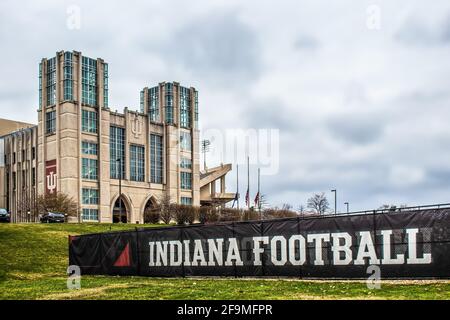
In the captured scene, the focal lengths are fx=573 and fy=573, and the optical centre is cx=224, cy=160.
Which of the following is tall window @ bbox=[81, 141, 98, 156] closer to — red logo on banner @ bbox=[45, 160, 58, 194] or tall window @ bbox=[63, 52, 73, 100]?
red logo on banner @ bbox=[45, 160, 58, 194]

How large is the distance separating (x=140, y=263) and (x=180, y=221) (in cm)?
7039

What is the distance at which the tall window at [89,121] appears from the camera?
309 ft

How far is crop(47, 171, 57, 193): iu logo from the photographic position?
9106 centimetres

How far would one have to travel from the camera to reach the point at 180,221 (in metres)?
93.8

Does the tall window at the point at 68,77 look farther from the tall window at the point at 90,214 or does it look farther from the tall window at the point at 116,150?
the tall window at the point at 90,214

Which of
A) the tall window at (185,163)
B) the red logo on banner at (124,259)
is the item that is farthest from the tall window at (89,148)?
the red logo on banner at (124,259)

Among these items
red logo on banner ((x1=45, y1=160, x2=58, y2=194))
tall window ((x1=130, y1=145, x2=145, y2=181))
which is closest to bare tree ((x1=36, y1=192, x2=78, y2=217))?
red logo on banner ((x1=45, y1=160, x2=58, y2=194))

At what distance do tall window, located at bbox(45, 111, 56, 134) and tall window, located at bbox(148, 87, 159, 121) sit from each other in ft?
74.7

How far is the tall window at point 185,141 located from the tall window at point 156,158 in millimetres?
4992

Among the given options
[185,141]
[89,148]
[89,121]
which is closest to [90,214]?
[89,148]

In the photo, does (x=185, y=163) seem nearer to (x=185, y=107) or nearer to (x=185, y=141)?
(x=185, y=141)

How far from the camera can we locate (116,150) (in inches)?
3893
